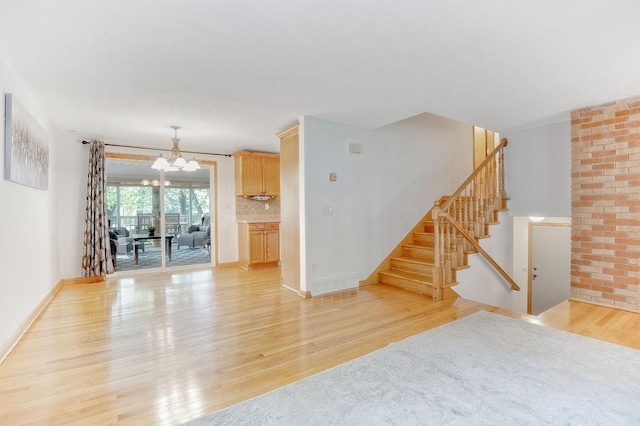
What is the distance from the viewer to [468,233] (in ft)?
15.6

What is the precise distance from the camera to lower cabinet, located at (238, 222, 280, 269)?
6219mm

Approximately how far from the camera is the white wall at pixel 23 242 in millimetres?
2594

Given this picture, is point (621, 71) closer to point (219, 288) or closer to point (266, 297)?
point (266, 297)

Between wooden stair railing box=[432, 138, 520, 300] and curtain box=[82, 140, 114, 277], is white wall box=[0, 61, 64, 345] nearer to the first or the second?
curtain box=[82, 140, 114, 277]

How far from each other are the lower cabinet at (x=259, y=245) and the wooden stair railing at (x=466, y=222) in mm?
3354

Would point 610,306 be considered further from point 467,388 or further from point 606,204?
point 467,388

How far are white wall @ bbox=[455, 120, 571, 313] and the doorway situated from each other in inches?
18.9

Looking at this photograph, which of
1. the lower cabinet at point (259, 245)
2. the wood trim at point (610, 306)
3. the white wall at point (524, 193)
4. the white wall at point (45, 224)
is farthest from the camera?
the lower cabinet at point (259, 245)

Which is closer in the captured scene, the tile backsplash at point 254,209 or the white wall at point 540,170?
the white wall at point 540,170

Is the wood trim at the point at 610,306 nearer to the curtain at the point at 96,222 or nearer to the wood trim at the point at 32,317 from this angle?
the wood trim at the point at 32,317

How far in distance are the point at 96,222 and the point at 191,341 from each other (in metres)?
3.71

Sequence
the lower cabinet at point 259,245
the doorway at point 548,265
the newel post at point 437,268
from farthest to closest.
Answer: the lower cabinet at point 259,245
the doorway at point 548,265
the newel post at point 437,268

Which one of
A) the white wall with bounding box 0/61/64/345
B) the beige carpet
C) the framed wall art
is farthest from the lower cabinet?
the beige carpet

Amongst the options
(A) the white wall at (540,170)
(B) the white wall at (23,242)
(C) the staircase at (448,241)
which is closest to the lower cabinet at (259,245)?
(C) the staircase at (448,241)
